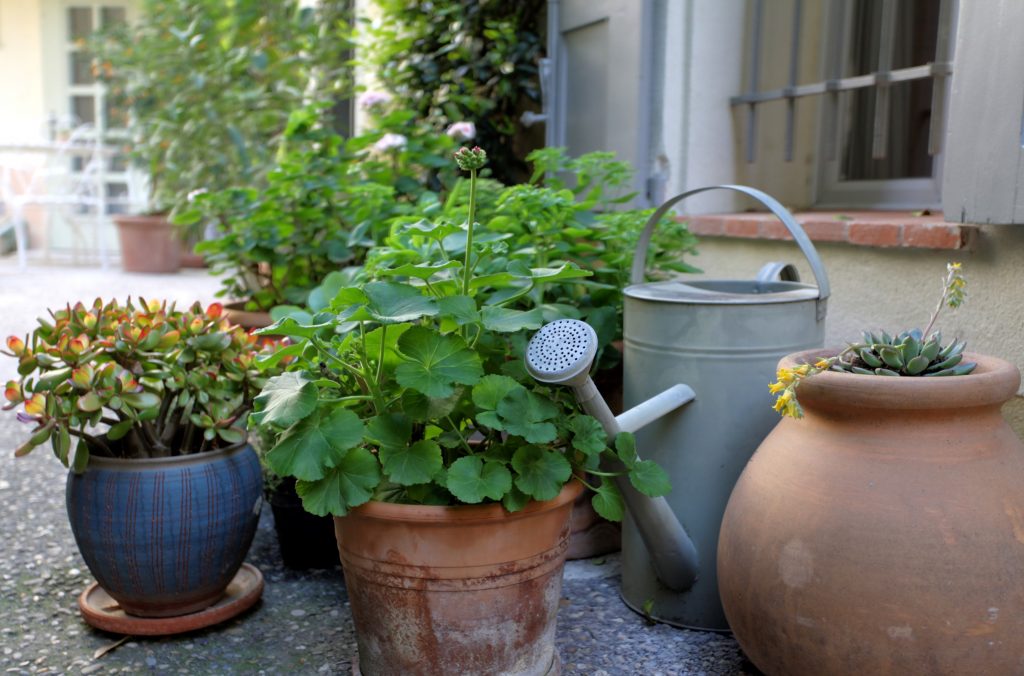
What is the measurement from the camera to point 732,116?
2877 mm

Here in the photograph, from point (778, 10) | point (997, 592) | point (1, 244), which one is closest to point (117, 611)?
point (997, 592)

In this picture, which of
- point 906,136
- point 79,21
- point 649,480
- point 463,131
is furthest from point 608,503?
point 79,21

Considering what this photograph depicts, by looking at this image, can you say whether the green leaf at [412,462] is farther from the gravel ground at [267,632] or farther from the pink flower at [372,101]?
the pink flower at [372,101]

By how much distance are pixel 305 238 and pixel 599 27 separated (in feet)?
3.84

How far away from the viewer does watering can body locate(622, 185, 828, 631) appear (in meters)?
1.77

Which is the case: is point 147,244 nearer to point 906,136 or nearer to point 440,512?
point 906,136

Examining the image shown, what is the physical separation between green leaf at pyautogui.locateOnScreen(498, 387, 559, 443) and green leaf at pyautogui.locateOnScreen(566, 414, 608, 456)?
0.13ft

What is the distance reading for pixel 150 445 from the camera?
193cm

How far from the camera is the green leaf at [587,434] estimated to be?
5.08ft

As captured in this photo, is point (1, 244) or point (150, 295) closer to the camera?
point (150, 295)

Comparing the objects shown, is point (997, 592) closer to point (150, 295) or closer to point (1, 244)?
point (150, 295)

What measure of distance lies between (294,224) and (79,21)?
7.95m

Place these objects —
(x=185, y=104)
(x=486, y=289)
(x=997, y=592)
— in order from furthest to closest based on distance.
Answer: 1. (x=185, y=104)
2. (x=486, y=289)
3. (x=997, y=592)

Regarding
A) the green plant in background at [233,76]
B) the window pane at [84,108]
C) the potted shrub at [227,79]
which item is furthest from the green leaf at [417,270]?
the window pane at [84,108]
